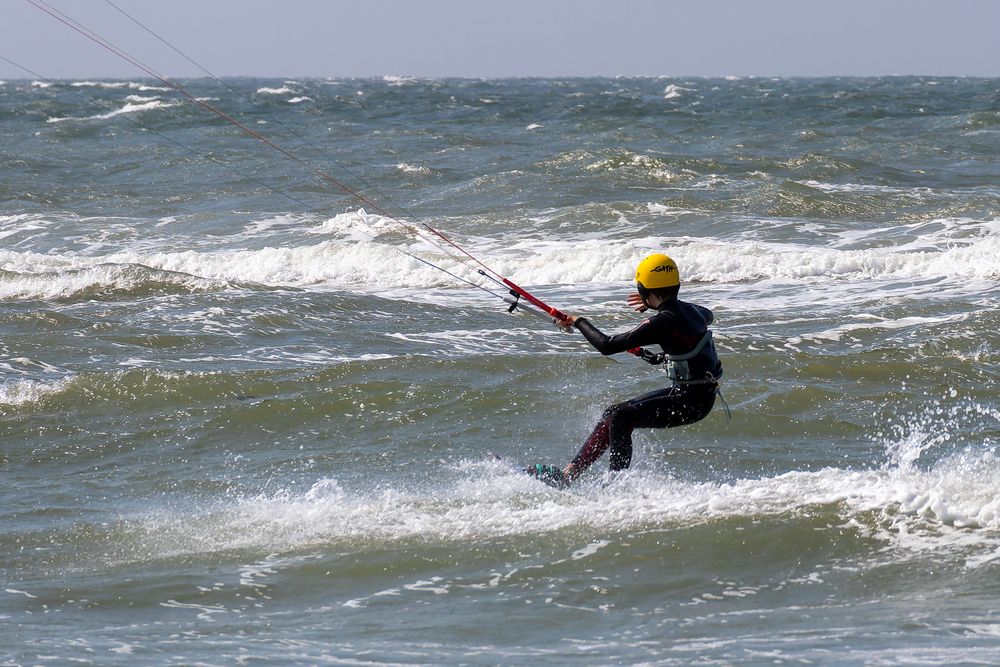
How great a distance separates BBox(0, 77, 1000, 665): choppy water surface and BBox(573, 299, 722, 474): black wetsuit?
12.5 inches

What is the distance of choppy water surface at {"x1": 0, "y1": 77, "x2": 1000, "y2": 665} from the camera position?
17.9 feet

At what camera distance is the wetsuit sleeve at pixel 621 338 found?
6.69 m

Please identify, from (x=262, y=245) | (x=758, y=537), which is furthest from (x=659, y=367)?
(x=262, y=245)

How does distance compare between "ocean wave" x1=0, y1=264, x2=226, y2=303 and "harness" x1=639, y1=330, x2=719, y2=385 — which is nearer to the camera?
"harness" x1=639, y1=330, x2=719, y2=385

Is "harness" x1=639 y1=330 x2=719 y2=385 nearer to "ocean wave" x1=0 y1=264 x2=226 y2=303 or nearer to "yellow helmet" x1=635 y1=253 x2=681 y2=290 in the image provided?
"yellow helmet" x1=635 y1=253 x2=681 y2=290

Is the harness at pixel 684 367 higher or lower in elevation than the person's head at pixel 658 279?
lower

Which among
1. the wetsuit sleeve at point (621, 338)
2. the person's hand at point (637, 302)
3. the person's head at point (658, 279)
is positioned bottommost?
the wetsuit sleeve at point (621, 338)

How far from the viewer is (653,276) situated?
677cm

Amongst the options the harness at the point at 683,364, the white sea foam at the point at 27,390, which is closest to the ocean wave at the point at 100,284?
the white sea foam at the point at 27,390

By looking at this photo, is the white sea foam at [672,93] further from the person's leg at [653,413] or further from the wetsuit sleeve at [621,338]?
the wetsuit sleeve at [621,338]

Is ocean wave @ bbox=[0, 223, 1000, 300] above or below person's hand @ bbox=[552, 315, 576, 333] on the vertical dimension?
above

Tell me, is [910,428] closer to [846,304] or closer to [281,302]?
[846,304]

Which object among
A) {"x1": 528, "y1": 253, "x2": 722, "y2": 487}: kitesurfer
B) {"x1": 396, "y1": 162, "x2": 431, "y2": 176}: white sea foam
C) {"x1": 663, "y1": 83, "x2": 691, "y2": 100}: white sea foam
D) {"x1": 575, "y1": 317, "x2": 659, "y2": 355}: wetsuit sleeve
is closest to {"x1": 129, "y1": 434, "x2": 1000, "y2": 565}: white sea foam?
{"x1": 528, "y1": 253, "x2": 722, "y2": 487}: kitesurfer

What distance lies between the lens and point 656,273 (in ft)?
22.2
